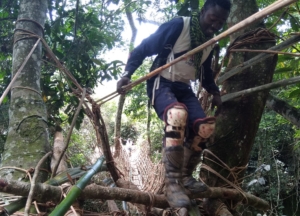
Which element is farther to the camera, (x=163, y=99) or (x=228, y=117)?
(x=228, y=117)

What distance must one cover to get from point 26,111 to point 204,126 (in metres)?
0.90

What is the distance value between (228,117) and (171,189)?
0.69m

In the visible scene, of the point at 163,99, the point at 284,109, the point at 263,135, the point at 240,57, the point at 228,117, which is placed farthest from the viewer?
the point at 263,135

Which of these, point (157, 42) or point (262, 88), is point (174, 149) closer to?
point (157, 42)

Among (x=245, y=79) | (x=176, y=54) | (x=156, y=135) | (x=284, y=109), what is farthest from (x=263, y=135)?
(x=176, y=54)

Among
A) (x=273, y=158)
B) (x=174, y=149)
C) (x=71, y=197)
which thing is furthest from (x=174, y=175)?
(x=273, y=158)

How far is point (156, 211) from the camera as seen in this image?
1566mm

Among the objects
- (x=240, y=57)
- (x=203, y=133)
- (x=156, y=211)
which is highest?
(x=240, y=57)

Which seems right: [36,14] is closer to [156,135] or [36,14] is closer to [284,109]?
[284,109]

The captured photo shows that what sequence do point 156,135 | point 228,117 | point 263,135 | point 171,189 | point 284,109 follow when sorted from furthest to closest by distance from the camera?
1. point 156,135
2. point 263,135
3. point 284,109
4. point 228,117
5. point 171,189

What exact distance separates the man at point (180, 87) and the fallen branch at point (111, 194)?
0.08 m

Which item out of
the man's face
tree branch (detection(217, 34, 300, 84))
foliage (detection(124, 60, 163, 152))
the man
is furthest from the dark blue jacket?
foliage (detection(124, 60, 163, 152))

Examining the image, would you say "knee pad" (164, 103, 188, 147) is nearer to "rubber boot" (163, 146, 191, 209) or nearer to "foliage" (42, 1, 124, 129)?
"rubber boot" (163, 146, 191, 209)

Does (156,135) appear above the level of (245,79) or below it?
below
